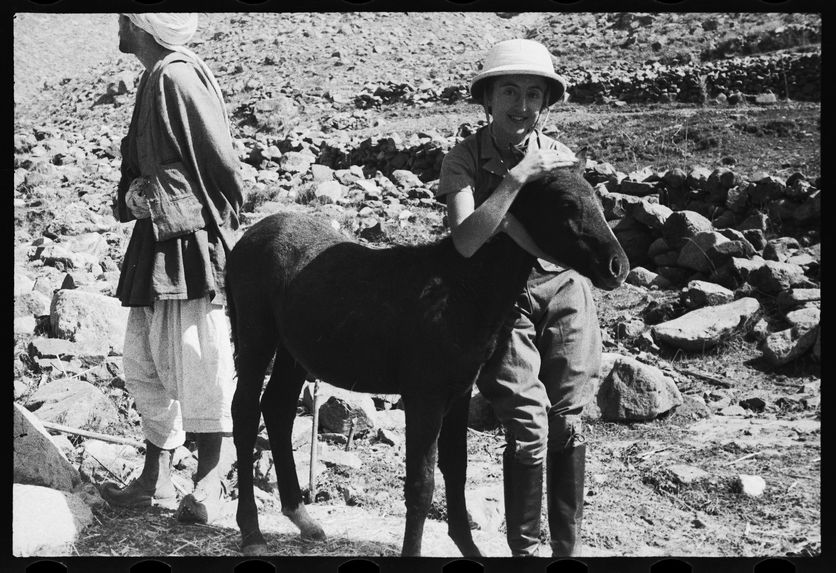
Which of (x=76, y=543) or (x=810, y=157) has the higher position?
(x=810, y=157)

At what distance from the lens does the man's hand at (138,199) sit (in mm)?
4551

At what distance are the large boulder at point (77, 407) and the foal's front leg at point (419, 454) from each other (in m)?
3.00

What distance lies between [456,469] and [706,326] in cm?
451

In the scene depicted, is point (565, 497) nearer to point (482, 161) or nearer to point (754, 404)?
point (482, 161)

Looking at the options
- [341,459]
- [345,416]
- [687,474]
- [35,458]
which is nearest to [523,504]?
[341,459]

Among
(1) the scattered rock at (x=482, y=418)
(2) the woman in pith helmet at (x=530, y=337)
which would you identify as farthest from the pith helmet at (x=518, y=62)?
(1) the scattered rock at (x=482, y=418)

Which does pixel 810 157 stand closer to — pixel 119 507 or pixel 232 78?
pixel 119 507

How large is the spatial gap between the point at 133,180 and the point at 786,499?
416 centimetres

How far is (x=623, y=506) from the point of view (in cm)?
560

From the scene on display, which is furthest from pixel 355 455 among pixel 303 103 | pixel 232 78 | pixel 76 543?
pixel 232 78

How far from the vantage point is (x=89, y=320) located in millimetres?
7891

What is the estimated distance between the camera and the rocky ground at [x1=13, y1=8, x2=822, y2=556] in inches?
200

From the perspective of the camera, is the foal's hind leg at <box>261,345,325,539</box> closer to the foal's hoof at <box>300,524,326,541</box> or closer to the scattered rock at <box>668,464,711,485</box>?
the foal's hoof at <box>300,524,326,541</box>

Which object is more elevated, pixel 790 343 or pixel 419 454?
pixel 419 454
